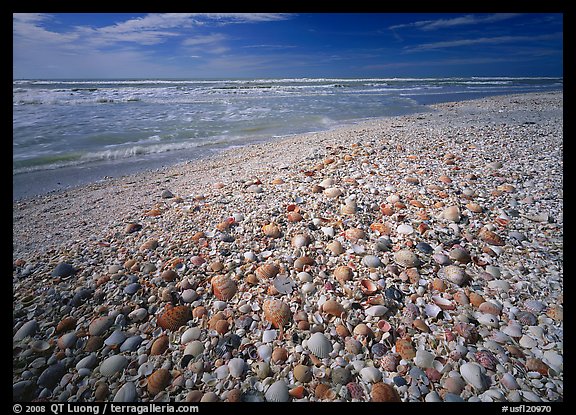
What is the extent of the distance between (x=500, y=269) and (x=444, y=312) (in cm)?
65

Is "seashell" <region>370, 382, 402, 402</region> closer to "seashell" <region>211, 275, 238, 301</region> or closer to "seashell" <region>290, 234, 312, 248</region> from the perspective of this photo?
"seashell" <region>211, 275, 238, 301</region>

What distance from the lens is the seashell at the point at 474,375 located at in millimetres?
1250

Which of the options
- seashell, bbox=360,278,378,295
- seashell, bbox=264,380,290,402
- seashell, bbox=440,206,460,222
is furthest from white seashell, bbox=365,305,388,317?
seashell, bbox=440,206,460,222

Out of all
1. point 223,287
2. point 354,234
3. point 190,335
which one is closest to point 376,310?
point 354,234

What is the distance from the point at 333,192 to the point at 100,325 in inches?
91.1

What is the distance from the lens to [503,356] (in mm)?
1366

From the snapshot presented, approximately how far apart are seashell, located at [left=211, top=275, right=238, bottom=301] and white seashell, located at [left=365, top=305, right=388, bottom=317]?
34.6 inches

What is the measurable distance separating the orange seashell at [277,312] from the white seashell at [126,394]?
2.41ft

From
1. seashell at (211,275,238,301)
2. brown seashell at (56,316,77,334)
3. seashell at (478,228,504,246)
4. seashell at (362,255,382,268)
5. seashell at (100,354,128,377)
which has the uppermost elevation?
seashell at (478,228,504,246)

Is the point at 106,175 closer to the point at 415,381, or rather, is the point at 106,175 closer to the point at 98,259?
the point at 98,259

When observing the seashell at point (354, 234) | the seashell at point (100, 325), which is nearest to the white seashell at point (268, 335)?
the seashell at point (100, 325)

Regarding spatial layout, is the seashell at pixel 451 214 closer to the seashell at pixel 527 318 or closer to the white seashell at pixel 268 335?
the seashell at pixel 527 318

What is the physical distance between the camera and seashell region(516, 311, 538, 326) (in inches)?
59.6
